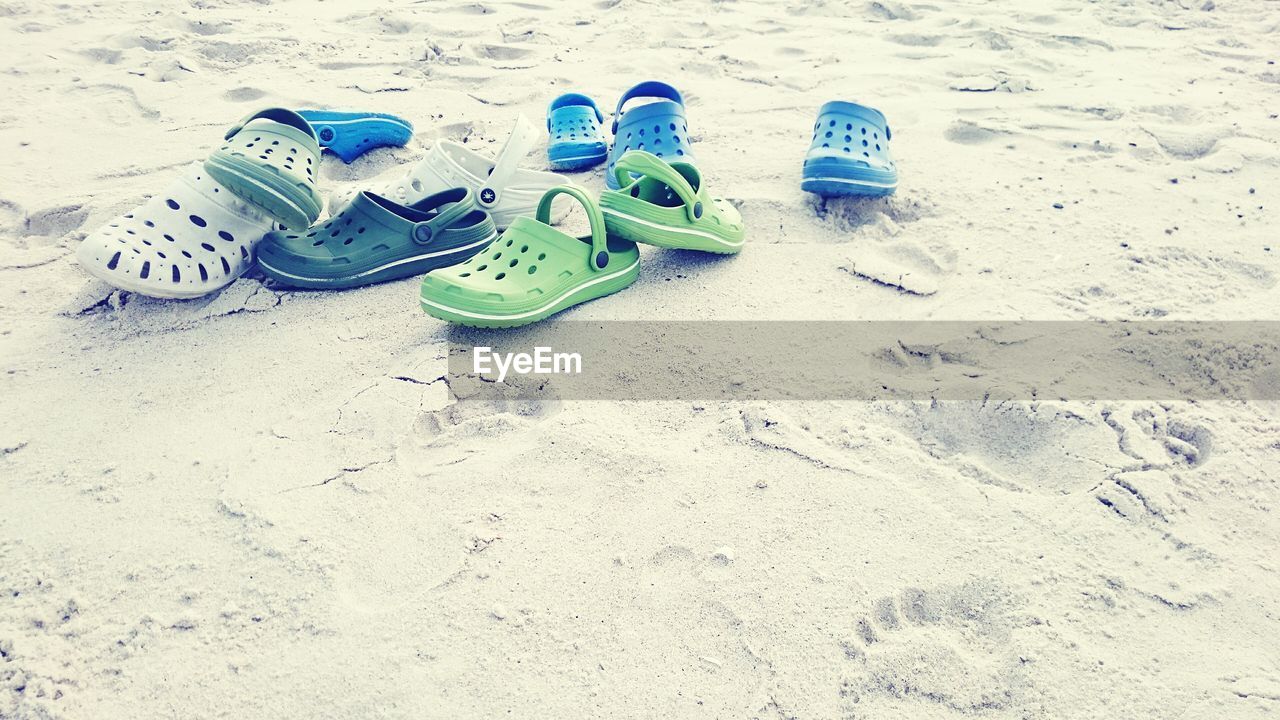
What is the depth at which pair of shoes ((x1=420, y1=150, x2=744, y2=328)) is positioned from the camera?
7.33ft

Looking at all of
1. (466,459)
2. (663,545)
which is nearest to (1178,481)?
(663,545)

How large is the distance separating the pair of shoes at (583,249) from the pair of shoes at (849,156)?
0.34 meters

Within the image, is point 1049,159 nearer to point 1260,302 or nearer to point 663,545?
point 1260,302

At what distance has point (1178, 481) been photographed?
1744 millimetres

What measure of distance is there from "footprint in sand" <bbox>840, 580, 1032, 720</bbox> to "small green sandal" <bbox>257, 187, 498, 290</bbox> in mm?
1700

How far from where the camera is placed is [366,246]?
2.51m

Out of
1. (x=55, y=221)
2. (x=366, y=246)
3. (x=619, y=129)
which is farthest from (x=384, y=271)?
(x=55, y=221)

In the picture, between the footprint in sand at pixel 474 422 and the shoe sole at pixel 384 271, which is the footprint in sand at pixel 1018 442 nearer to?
the footprint in sand at pixel 474 422

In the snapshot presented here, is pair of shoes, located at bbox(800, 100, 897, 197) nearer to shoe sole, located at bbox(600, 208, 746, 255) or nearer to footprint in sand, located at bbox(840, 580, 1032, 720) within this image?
shoe sole, located at bbox(600, 208, 746, 255)

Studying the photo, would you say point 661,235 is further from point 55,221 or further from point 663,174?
point 55,221

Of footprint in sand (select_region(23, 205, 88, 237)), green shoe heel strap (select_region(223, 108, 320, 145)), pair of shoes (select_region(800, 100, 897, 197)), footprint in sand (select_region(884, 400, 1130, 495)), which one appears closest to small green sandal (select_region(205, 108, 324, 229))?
green shoe heel strap (select_region(223, 108, 320, 145))

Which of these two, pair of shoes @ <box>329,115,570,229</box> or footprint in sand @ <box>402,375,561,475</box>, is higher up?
pair of shoes @ <box>329,115,570,229</box>

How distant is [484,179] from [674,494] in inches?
61.7

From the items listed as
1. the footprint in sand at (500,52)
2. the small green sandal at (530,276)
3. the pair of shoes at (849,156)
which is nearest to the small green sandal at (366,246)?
the small green sandal at (530,276)
